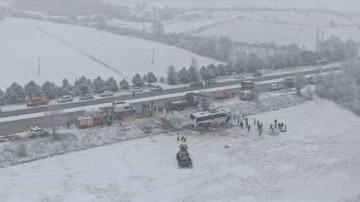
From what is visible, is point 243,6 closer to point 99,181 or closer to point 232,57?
point 232,57

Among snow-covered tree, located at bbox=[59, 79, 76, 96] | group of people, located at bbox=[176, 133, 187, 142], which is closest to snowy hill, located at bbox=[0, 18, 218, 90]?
snow-covered tree, located at bbox=[59, 79, 76, 96]

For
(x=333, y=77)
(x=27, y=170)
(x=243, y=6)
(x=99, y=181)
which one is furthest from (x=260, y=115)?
(x=243, y=6)

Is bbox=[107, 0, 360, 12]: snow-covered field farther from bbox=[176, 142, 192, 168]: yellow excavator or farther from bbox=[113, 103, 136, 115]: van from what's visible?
bbox=[176, 142, 192, 168]: yellow excavator


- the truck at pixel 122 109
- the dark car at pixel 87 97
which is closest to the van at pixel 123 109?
the truck at pixel 122 109

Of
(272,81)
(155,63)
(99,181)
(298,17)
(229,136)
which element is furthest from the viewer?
(298,17)

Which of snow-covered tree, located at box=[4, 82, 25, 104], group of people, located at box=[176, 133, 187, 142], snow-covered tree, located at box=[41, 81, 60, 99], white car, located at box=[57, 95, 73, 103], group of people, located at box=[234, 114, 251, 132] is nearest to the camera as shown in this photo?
group of people, located at box=[176, 133, 187, 142]

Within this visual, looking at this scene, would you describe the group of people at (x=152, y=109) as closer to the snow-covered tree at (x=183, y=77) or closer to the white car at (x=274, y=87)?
the snow-covered tree at (x=183, y=77)
